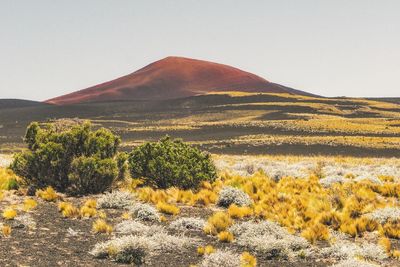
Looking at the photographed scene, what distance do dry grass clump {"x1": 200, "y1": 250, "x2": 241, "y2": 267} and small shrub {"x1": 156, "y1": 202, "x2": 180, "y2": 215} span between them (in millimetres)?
3865

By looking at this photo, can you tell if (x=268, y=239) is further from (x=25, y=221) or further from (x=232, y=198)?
(x=25, y=221)

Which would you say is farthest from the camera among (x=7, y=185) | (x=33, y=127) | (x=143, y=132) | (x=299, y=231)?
(x=143, y=132)

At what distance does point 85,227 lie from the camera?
11.6m

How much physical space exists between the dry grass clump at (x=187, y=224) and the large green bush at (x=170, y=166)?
167 inches

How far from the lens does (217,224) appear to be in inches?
464

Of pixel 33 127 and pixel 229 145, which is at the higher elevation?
pixel 33 127

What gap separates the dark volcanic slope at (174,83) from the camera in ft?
522

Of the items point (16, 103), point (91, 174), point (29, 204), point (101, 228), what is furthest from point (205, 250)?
point (16, 103)

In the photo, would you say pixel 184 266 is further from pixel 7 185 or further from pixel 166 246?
pixel 7 185

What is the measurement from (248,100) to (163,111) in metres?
22.1

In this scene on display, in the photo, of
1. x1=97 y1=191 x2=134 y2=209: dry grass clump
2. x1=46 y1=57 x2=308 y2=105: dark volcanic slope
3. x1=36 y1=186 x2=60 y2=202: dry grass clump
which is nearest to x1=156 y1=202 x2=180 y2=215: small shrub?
x1=97 y1=191 x2=134 y2=209: dry grass clump

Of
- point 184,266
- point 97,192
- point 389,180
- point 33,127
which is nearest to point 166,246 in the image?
point 184,266

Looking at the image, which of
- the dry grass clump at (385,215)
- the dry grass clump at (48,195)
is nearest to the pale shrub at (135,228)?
the dry grass clump at (48,195)

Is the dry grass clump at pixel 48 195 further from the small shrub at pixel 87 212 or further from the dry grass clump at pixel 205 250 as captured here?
the dry grass clump at pixel 205 250
